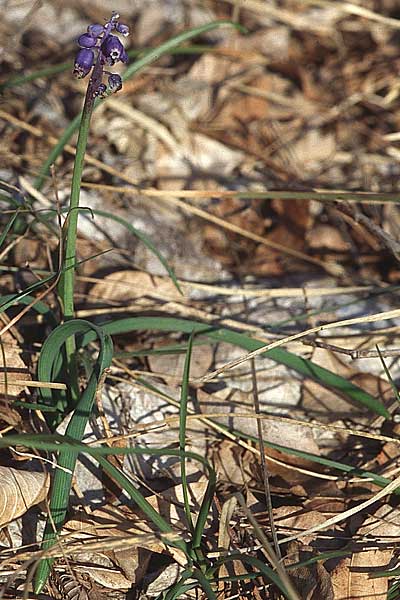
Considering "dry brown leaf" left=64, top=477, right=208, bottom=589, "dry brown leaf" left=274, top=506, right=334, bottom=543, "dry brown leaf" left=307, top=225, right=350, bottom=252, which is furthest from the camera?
"dry brown leaf" left=307, top=225, right=350, bottom=252

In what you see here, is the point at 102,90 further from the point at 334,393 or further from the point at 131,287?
the point at 334,393

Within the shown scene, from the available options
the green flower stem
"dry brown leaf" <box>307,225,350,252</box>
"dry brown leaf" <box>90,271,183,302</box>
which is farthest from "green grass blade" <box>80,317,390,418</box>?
"dry brown leaf" <box>307,225,350,252</box>

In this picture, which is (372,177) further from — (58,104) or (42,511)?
(42,511)

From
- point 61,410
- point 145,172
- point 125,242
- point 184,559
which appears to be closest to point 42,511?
point 61,410

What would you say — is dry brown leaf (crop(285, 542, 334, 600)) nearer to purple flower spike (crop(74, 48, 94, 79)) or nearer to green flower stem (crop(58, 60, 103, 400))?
green flower stem (crop(58, 60, 103, 400))

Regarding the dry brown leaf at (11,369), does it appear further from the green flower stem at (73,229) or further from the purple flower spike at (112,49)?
the purple flower spike at (112,49)

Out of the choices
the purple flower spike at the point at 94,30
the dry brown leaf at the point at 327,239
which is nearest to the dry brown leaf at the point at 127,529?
the purple flower spike at the point at 94,30
